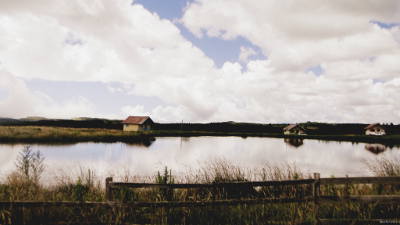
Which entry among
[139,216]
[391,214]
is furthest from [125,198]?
[391,214]

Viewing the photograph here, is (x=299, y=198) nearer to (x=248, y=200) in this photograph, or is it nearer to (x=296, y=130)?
(x=248, y=200)

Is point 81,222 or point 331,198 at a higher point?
point 331,198

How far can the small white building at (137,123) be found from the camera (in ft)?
292

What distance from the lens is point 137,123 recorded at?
88.9m

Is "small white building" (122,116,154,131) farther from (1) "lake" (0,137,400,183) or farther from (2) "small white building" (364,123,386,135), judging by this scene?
(2) "small white building" (364,123,386,135)

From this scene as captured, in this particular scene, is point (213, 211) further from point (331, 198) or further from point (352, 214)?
point (352, 214)

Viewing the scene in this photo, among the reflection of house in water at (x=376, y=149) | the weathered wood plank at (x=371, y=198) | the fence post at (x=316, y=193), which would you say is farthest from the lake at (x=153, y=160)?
the weathered wood plank at (x=371, y=198)

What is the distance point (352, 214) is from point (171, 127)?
118 meters

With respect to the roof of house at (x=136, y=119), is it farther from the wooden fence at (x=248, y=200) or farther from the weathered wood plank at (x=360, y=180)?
the weathered wood plank at (x=360, y=180)

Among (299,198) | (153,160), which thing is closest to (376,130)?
(153,160)

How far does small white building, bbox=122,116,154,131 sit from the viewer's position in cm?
8894

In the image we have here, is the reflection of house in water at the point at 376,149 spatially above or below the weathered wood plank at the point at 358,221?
below

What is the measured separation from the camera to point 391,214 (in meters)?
8.06

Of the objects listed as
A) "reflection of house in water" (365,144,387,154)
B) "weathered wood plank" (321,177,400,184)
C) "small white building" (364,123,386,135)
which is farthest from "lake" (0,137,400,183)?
"small white building" (364,123,386,135)
